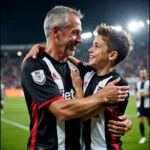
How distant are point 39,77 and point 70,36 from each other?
481mm

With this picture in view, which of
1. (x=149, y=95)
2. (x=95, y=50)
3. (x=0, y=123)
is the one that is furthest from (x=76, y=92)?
(x=0, y=123)

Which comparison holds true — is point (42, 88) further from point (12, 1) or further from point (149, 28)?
point (149, 28)

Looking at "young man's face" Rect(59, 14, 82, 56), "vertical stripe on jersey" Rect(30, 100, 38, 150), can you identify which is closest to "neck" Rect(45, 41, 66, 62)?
"young man's face" Rect(59, 14, 82, 56)

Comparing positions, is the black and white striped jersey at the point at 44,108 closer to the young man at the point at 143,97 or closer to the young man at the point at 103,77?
the young man at the point at 103,77

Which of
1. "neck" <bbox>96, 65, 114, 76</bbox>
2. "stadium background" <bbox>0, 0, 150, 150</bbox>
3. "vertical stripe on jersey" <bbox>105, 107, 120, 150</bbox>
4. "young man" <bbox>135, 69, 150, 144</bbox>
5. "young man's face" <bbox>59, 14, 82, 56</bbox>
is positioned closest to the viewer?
"vertical stripe on jersey" <bbox>105, 107, 120, 150</bbox>

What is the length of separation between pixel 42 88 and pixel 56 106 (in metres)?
0.20

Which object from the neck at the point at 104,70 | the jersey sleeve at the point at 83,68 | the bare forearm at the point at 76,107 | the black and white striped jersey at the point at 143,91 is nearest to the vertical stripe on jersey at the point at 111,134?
the bare forearm at the point at 76,107

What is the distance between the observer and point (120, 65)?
3672 centimetres

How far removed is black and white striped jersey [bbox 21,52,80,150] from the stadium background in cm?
787

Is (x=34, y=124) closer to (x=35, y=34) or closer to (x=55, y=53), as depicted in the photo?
(x=55, y=53)

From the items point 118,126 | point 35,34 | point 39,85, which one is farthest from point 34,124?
point 35,34

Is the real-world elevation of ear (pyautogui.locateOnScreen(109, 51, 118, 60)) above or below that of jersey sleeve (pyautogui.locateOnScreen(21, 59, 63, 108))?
above

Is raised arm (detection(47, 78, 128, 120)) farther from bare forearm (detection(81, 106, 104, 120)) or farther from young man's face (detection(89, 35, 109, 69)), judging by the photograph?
young man's face (detection(89, 35, 109, 69))

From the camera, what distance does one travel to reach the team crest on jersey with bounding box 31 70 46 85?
2713 millimetres
